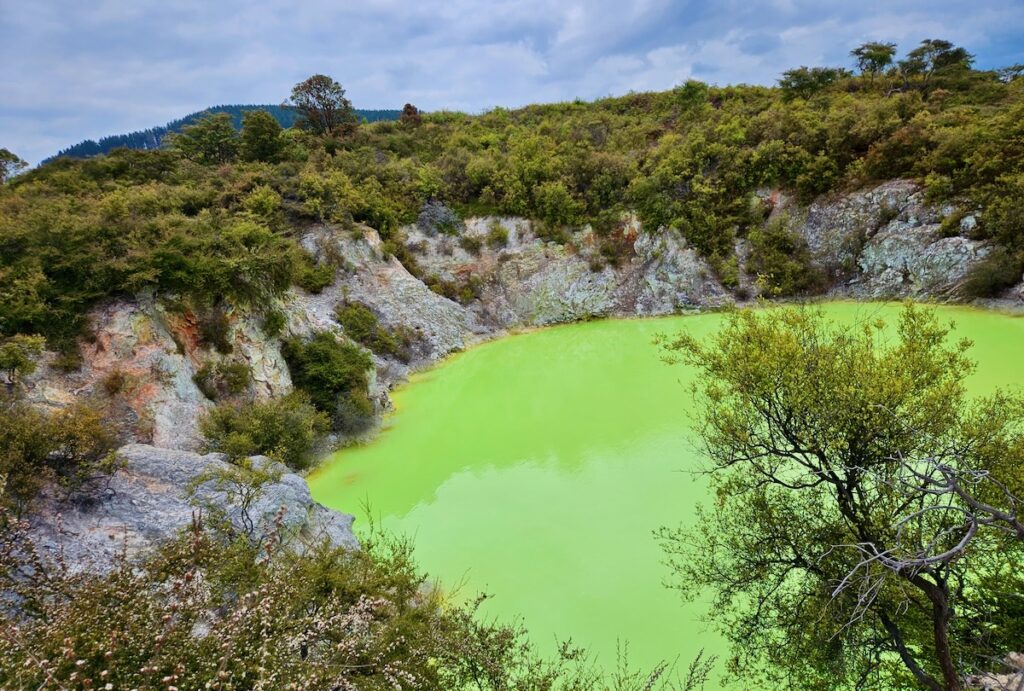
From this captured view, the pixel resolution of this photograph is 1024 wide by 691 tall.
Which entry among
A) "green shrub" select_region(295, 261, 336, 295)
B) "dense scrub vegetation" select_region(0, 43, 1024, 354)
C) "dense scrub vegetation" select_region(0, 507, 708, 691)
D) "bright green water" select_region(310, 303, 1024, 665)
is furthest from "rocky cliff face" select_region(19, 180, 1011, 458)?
"dense scrub vegetation" select_region(0, 507, 708, 691)

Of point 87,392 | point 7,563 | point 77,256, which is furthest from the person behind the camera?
point 77,256

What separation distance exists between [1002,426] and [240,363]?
645 inches

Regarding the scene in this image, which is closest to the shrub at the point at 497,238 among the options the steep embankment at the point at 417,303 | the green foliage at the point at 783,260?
the steep embankment at the point at 417,303

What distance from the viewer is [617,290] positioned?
1015 inches

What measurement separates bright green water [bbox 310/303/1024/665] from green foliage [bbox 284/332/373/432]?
3.75 feet

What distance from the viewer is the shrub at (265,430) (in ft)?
39.7

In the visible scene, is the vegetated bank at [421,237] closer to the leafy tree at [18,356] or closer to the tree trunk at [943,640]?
the leafy tree at [18,356]

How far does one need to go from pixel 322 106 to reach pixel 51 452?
2973 centimetres

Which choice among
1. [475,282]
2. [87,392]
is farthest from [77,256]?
[475,282]

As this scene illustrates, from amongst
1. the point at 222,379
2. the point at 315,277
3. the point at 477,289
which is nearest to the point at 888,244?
the point at 477,289

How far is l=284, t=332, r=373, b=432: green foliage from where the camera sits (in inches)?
603

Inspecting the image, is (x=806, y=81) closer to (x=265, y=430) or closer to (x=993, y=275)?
(x=993, y=275)

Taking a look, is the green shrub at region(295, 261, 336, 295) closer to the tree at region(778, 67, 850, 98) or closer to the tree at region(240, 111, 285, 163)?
the tree at region(240, 111, 285, 163)

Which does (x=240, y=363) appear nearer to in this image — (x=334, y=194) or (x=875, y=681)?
(x=334, y=194)
